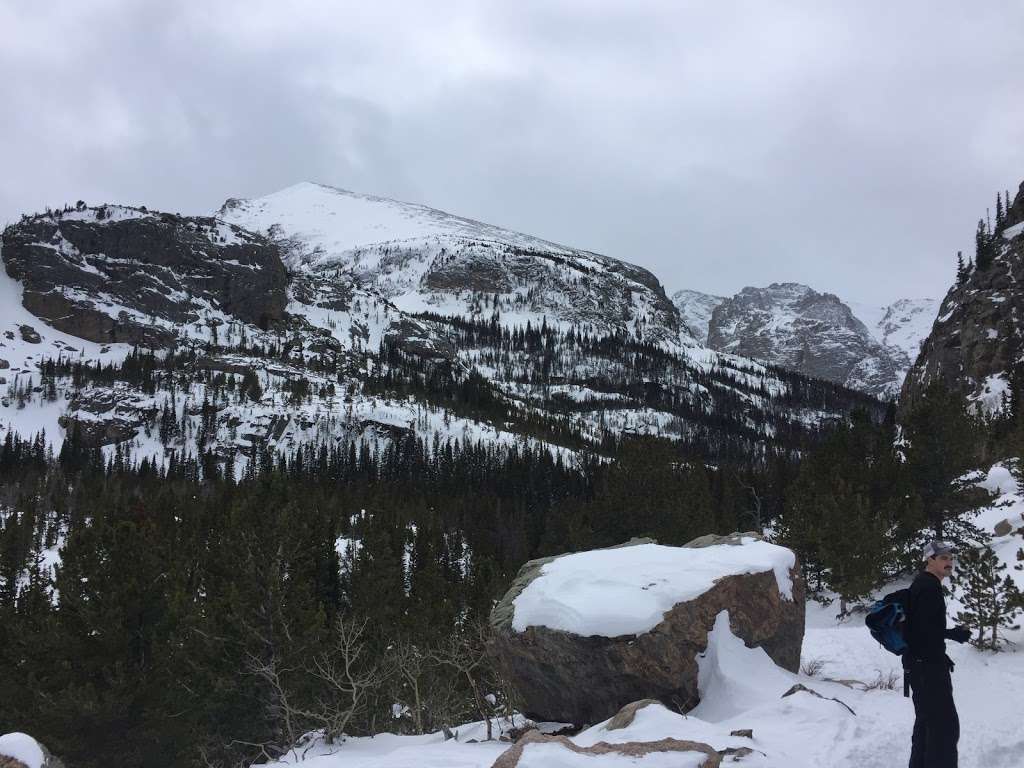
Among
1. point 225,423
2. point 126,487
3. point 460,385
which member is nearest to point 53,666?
point 126,487

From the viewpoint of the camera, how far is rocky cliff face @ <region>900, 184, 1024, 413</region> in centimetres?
6153

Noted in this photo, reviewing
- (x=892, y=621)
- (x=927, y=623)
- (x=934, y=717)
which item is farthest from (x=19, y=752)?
(x=927, y=623)

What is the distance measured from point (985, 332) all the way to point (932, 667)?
74.5 m

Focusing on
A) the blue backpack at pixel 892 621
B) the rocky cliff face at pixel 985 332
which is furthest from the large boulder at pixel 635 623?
the rocky cliff face at pixel 985 332

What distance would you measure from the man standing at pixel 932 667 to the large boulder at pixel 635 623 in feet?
14.0

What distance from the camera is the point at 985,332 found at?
6519 cm

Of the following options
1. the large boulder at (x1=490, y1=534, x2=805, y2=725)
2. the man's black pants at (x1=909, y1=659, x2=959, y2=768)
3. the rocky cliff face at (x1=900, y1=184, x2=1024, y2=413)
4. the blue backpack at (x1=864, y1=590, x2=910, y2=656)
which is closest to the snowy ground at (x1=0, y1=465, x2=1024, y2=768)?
the large boulder at (x1=490, y1=534, x2=805, y2=725)

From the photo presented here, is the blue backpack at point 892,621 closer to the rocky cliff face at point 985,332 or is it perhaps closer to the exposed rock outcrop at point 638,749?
the exposed rock outcrop at point 638,749

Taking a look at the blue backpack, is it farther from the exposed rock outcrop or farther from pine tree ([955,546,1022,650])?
pine tree ([955,546,1022,650])

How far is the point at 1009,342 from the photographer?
61938 millimetres

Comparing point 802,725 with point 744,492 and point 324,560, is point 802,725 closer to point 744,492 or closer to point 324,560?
point 324,560

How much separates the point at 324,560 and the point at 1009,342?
66850mm

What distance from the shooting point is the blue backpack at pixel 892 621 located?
21.4 ft

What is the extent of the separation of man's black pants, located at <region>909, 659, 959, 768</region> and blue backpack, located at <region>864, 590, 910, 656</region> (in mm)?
273
